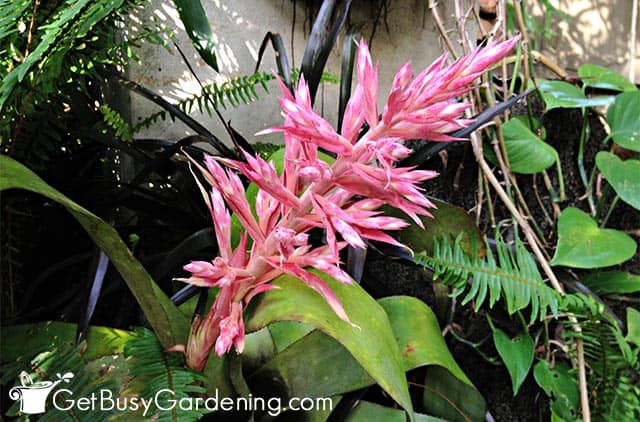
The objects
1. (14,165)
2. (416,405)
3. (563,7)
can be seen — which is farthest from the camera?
(563,7)

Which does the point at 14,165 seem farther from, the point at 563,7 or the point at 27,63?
the point at 563,7

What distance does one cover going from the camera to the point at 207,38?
58cm

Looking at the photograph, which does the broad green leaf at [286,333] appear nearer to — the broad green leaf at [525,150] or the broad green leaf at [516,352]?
the broad green leaf at [516,352]

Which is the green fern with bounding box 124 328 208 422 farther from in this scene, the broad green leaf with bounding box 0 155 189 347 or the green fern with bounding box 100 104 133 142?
the green fern with bounding box 100 104 133 142

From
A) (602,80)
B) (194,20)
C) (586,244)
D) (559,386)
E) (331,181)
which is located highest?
(194,20)

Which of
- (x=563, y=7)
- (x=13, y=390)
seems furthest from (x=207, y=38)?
(x=563, y=7)

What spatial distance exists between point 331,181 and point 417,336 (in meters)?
0.24

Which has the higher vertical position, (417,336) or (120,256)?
(120,256)

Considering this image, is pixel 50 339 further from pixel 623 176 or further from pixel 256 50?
pixel 623 176

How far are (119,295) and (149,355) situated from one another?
0.29 metres

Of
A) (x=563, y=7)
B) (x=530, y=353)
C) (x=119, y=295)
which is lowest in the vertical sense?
(x=530, y=353)

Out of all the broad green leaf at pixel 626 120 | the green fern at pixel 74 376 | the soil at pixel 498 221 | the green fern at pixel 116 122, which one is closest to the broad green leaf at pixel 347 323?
the green fern at pixel 74 376

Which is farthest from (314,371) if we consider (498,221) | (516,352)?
(498,221)

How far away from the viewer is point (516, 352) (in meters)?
0.71
